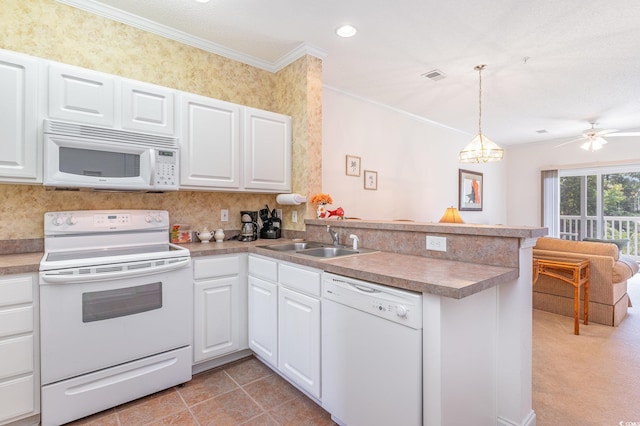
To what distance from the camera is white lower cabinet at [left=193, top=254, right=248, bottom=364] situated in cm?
222

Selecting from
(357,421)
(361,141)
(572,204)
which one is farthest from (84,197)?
(572,204)

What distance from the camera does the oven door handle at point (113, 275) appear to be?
1.67 meters

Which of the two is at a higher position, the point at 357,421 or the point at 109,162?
the point at 109,162

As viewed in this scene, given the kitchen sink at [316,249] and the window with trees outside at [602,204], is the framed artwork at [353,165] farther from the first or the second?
the window with trees outside at [602,204]

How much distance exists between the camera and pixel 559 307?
11.5 feet

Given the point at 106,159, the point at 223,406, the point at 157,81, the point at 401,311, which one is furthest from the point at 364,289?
the point at 157,81

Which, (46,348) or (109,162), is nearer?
(46,348)

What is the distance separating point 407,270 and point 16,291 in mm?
2045

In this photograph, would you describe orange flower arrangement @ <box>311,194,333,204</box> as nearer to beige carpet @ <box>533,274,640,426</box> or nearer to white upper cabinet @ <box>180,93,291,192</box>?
white upper cabinet @ <box>180,93,291,192</box>

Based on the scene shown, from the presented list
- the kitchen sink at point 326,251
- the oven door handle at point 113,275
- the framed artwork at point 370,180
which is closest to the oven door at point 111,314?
the oven door handle at point 113,275

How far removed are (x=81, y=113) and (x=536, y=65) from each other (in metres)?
4.08

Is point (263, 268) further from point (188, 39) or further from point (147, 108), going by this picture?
point (188, 39)

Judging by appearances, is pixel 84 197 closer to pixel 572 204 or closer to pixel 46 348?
pixel 46 348

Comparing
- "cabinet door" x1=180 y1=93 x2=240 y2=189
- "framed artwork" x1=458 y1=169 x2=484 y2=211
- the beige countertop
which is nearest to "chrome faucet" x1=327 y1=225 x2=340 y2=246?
the beige countertop
